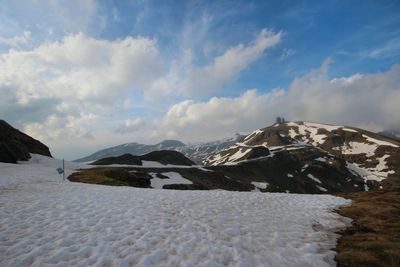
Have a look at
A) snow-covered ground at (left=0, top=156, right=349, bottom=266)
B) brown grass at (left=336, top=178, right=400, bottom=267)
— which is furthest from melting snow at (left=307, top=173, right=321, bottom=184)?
snow-covered ground at (left=0, top=156, right=349, bottom=266)

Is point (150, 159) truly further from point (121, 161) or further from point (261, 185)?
point (261, 185)

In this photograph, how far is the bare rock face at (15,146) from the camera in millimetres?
66137

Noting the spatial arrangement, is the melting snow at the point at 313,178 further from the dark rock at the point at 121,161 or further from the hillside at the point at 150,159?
the dark rock at the point at 121,161

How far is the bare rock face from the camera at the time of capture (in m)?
66.1

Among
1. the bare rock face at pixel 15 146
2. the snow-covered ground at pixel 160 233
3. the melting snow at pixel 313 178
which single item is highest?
the bare rock face at pixel 15 146

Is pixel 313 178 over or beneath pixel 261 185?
beneath

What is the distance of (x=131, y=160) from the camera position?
394 feet

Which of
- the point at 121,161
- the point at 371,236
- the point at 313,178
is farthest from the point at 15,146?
the point at 313,178

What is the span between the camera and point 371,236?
44.0ft

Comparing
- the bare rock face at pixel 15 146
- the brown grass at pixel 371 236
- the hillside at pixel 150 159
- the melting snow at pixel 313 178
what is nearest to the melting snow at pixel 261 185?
the hillside at pixel 150 159

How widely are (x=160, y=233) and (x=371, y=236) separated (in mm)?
10445

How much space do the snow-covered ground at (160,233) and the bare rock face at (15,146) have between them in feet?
183

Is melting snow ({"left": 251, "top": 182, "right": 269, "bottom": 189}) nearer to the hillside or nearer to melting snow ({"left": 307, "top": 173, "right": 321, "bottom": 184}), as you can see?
the hillside

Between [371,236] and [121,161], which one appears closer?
[371,236]
